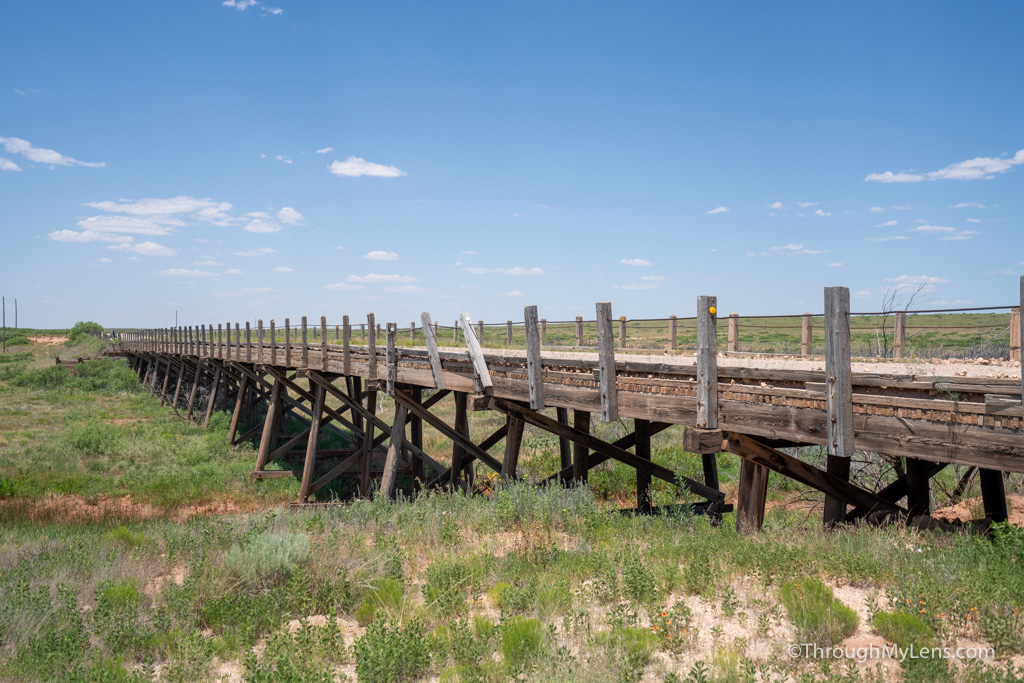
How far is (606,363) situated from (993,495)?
4.37m

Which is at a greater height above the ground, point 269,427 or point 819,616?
point 819,616

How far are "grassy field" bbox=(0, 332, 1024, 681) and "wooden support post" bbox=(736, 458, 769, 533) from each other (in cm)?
24

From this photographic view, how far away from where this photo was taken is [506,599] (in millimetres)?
4676

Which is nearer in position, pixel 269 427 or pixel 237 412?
pixel 269 427

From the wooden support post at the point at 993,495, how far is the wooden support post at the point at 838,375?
3030 mm

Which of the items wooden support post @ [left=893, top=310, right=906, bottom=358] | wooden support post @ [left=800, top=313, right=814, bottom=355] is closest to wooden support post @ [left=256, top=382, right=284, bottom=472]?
wooden support post @ [left=800, top=313, right=814, bottom=355]

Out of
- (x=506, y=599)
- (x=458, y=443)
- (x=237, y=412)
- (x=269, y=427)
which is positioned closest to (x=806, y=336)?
(x=506, y=599)

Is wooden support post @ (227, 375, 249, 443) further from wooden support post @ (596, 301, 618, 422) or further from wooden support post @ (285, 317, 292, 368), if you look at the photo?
wooden support post @ (596, 301, 618, 422)

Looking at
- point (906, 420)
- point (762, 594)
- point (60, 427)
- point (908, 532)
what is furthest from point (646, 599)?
point (60, 427)

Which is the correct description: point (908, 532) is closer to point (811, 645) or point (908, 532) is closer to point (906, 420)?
point (906, 420)

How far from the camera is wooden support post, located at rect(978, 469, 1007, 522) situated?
6855mm

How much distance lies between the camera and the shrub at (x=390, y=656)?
3764 millimetres

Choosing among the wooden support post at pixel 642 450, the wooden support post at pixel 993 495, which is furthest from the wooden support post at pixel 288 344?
the wooden support post at pixel 993 495

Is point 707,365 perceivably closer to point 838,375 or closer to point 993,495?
point 838,375
